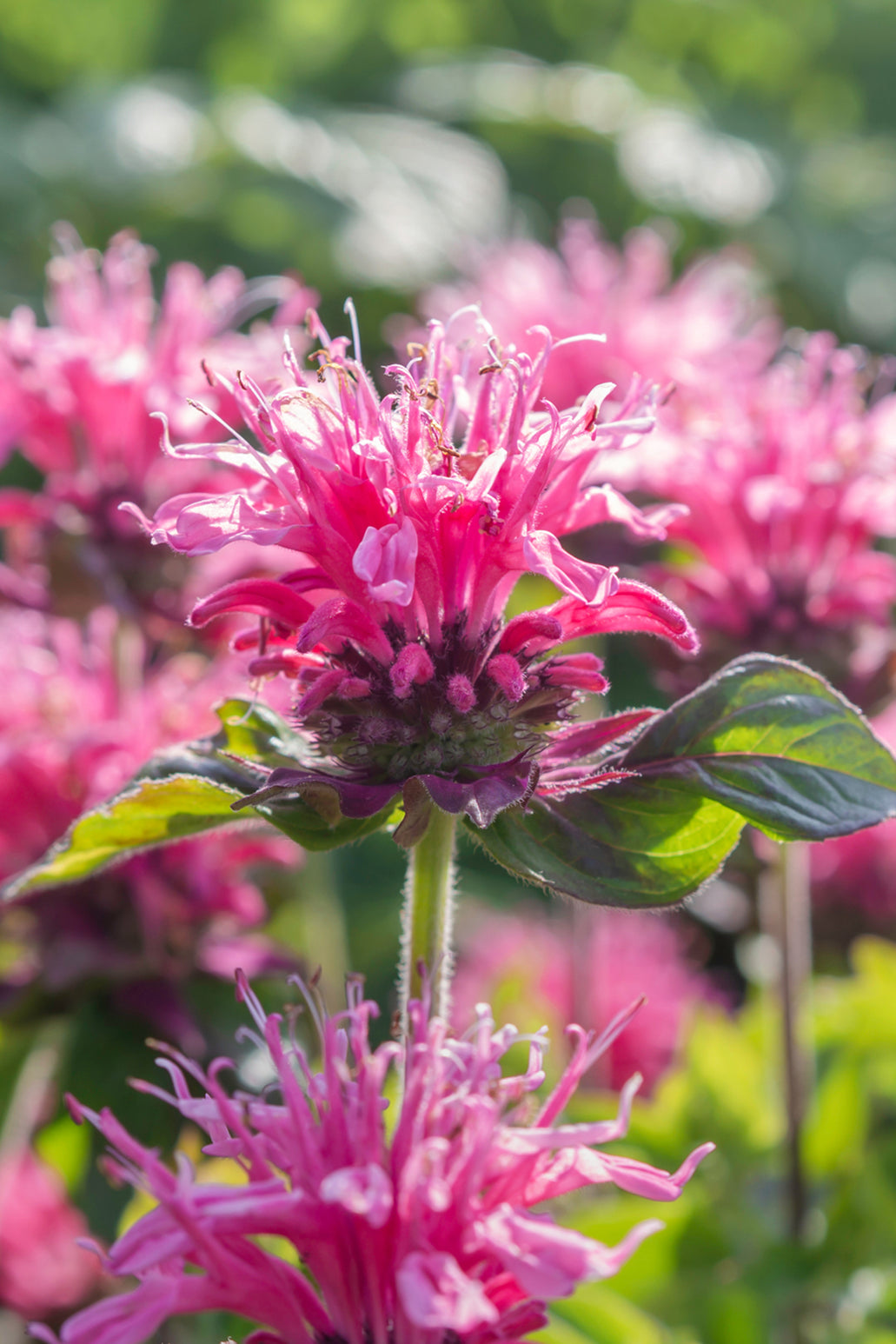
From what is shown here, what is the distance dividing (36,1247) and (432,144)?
3690 millimetres

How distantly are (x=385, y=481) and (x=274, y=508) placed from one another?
5 cm

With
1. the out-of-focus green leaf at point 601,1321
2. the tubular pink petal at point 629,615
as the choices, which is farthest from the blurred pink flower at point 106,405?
the out-of-focus green leaf at point 601,1321

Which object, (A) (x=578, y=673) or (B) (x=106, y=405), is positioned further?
(B) (x=106, y=405)

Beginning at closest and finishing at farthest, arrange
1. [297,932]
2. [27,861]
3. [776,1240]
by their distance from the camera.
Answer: [776,1240], [27,861], [297,932]

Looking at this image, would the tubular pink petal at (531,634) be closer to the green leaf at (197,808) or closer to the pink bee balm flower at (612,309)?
the green leaf at (197,808)

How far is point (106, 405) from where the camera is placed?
3.12ft

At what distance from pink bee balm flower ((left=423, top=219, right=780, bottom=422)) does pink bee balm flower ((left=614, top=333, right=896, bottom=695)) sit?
0.25 m

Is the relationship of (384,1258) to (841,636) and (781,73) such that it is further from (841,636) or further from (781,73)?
(781,73)

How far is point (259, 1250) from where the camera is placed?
47cm

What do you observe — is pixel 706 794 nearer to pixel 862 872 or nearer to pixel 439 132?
pixel 862 872

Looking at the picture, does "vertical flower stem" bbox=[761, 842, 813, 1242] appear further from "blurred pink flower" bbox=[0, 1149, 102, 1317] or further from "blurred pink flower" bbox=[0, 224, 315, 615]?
"blurred pink flower" bbox=[0, 1149, 102, 1317]

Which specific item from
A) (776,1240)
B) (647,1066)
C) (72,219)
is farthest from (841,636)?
(72,219)

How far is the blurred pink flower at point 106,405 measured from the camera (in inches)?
36.2

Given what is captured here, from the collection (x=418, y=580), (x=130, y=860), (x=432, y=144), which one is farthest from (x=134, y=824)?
(x=432, y=144)
